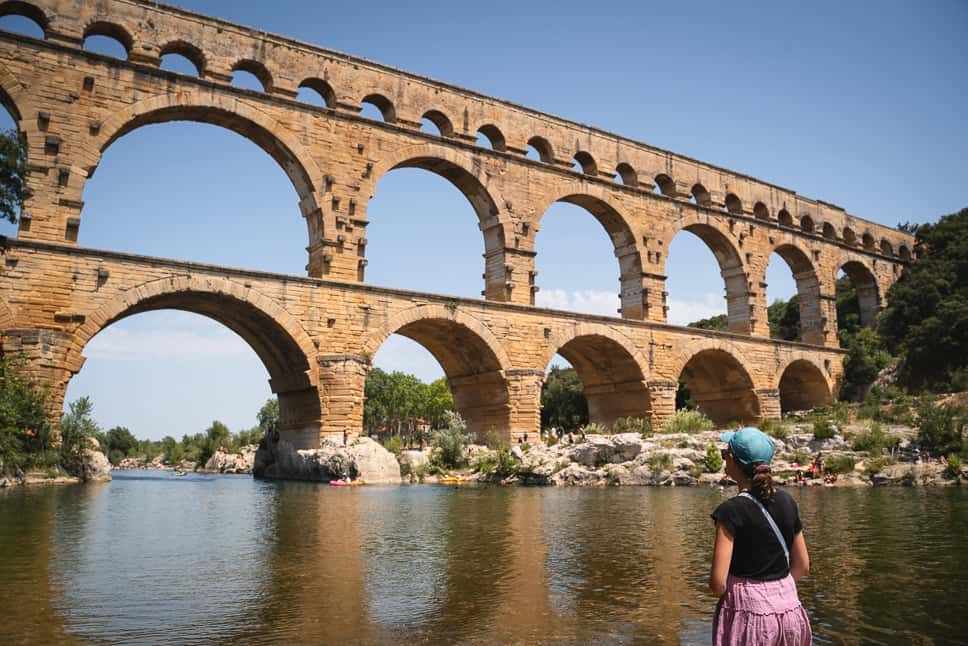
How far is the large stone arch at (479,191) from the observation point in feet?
75.3

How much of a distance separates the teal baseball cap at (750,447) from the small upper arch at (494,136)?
2237 cm

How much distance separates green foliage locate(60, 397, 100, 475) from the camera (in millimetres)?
17297

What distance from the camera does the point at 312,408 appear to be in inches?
786

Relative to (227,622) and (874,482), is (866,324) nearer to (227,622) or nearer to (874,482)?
(874,482)

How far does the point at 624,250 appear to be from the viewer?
2764 cm

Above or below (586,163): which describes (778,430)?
below

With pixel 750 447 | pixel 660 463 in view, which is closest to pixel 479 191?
pixel 660 463

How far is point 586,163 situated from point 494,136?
4047mm

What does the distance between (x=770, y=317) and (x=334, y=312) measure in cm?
3613

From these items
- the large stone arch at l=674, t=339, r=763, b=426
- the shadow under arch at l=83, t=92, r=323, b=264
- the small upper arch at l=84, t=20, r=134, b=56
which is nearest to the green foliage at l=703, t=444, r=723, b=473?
the large stone arch at l=674, t=339, r=763, b=426

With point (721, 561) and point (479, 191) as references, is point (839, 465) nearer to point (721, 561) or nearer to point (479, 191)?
point (479, 191)

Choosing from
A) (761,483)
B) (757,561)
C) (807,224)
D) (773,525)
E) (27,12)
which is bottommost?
(757,561)

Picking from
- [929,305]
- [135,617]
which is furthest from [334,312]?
[929,305]

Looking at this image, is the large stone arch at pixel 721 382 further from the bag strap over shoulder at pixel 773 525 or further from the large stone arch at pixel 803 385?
the bag strap over shoulder at pixel 773 525
